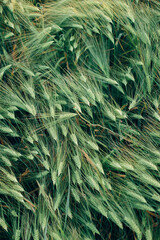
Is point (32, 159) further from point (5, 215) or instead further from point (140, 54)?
point (140, 54)

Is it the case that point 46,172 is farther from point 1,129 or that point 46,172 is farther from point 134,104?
point 134,104

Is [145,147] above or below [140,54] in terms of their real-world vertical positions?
below

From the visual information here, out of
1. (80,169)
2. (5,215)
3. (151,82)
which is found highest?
(151,82)

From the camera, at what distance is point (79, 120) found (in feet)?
3.19

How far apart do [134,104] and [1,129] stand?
455mm

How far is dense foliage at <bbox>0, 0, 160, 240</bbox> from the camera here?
0.88 meters

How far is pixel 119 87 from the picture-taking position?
0.99m

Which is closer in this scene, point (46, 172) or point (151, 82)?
point (46, 172)

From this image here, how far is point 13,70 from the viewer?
0.93 m

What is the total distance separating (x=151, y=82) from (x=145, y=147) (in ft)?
0.78

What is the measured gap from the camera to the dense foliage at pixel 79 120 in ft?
2.88

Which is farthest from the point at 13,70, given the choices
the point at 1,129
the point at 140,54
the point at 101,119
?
the point at 140,54

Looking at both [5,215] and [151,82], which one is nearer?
[5,215]

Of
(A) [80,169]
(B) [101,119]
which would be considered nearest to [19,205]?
(A) [80,169]
